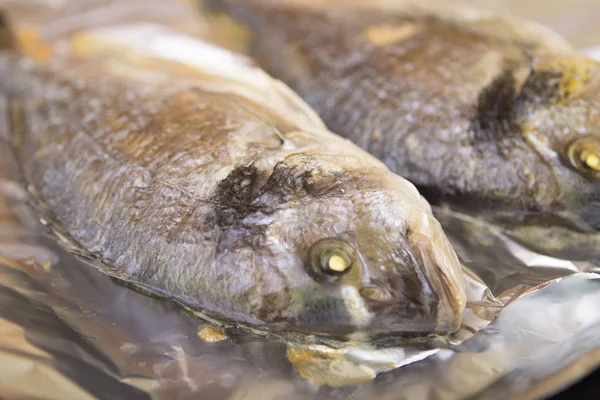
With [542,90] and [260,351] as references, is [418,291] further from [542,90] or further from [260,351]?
[542,90]

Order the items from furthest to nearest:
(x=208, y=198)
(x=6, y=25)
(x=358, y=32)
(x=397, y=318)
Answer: (x=6, y=25), (x=358, y=32), (x=208, y=198), (x=397, y=318)

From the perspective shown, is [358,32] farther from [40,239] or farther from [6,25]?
[6,25]

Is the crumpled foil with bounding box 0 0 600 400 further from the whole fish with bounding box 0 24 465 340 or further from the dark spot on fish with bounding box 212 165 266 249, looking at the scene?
the dark spot on fish with bounding box 212 165 266 249

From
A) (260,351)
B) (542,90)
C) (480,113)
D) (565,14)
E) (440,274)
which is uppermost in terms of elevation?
(565,14)

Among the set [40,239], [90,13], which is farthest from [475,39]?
[90,13]

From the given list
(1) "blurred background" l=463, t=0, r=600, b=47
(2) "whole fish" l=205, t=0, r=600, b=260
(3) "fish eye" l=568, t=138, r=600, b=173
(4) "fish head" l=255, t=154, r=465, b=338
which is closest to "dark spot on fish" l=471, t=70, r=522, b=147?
(2) "whole fish" l=205, t=0, r=600, b=260

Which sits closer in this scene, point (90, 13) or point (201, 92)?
point (201, 92)

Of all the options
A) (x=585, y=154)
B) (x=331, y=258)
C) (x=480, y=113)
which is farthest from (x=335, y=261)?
(x=585, y=154)
